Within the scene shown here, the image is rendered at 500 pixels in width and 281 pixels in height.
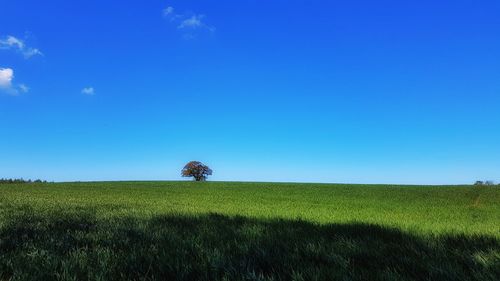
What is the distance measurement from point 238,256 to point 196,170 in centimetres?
11403

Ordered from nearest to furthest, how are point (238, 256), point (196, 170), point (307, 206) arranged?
point (238, 256), point (307, 206), point (196, 170)

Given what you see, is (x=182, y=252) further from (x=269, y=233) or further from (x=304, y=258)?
(x=269, y=233)

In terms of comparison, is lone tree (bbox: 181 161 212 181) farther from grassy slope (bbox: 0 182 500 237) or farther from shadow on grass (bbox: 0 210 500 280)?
shadow on grass (bbox: 0 210 500 280)

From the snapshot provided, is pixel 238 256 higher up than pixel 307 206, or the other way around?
pixel 307 206

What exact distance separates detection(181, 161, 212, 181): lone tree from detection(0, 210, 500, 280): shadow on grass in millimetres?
111150

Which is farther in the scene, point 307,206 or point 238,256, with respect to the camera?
point 307,206

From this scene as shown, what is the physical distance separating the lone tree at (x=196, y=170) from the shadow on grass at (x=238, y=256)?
111 m

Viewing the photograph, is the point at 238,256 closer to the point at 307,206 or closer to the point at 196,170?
the point at 307,206

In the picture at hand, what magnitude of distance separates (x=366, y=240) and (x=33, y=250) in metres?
4.70

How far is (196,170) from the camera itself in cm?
11788

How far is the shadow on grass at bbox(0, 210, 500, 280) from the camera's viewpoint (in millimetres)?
4152

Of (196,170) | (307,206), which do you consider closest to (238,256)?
(307,206)

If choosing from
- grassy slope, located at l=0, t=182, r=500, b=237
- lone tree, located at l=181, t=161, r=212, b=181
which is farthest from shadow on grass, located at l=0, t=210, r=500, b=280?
lone tree, located at l=181, t=161, r=212, b=181

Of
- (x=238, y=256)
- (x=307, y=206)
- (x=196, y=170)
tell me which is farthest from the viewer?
(x=196, y=170)
